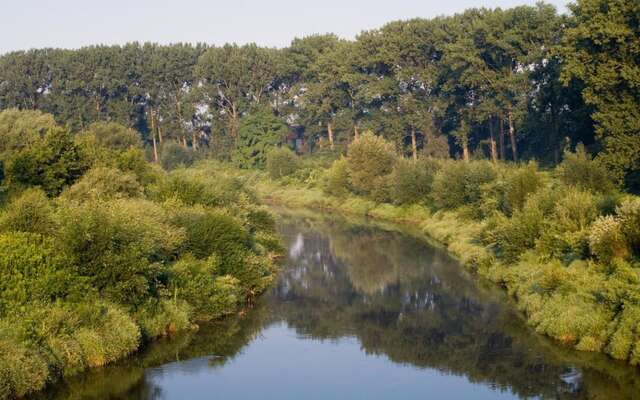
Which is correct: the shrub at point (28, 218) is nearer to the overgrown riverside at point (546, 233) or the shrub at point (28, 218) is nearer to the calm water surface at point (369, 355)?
the calm water surface at point (369, 355)

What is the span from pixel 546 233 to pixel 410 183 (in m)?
34.6

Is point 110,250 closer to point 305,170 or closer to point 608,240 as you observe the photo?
point 608,240

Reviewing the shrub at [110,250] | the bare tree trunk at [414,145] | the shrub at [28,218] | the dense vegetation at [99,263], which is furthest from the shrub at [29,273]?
the bare tree trunk at [414,145]

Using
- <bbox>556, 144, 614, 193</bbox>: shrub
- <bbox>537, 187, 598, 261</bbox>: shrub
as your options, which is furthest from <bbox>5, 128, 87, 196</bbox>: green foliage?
<bbox>556, 144, 614, 193</bbox>: shrub

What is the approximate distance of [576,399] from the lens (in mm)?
24641

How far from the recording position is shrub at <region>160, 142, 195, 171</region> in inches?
4344

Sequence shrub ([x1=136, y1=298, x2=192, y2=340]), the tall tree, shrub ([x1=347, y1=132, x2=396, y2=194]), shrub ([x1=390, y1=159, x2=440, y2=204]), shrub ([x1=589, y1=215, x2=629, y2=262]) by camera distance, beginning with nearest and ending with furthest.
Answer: shrub ([x1=136, y1=298, x2=192, y2=340])
shrub ([x1=589, y1=215, x2=629, y2=262])
the tall tree
shrub ([x1=390, y1=159, x2=440, y2=204])
shrub ([x1=347, y1=132, x2=396, y2=194])

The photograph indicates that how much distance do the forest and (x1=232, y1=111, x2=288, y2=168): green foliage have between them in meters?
0.31

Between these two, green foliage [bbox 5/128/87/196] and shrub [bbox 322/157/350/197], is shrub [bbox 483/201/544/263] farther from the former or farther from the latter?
shrub [bbox 322/157/350/197]

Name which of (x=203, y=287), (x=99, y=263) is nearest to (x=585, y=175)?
(x=203, y=287)

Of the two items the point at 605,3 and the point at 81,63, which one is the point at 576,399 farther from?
the point at 81,63

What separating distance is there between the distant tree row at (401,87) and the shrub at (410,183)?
10139 mm

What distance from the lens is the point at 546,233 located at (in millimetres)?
37406

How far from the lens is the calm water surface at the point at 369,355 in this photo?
26.0 meters
